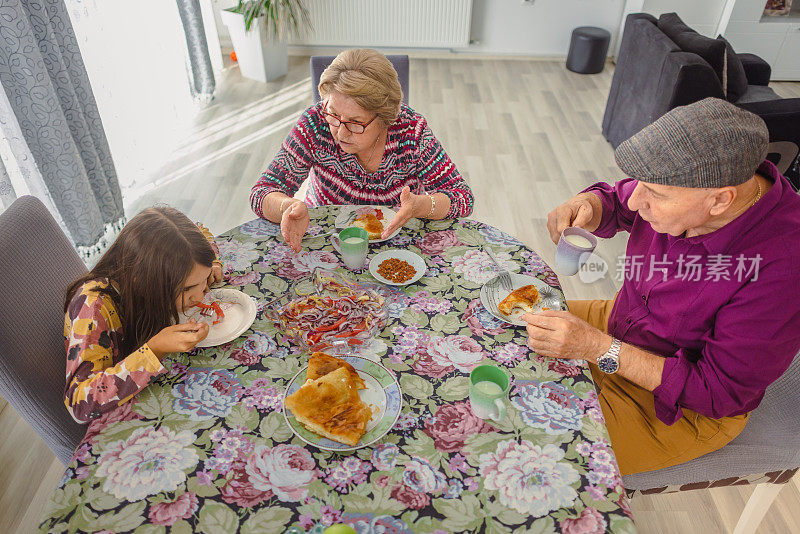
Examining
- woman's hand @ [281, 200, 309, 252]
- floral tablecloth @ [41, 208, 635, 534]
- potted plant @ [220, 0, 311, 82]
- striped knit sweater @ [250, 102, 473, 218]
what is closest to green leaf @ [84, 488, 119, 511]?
floral tablecloth @ [41, 208, 635, 534]

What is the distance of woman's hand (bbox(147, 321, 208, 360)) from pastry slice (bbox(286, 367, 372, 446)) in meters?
0.26

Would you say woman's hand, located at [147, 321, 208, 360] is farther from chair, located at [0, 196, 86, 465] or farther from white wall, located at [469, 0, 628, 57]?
white wall, located at [469, 0, 628, 57]

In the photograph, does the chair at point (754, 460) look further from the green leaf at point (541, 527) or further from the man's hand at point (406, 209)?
the man's hand at point (406, 209)

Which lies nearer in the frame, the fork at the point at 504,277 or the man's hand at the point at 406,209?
the fork at the point at 504,277

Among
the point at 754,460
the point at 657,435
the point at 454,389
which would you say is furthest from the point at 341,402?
the point at 754,460

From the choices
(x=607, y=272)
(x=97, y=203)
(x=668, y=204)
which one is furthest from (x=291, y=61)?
(x=668, y=204)

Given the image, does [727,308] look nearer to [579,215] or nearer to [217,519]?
[579,215]

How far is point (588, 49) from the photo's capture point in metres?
5.12

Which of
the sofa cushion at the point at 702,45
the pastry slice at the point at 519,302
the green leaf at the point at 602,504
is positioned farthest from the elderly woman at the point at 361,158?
the sofa cushion at the point at 702,45

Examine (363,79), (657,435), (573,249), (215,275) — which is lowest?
(657,435)

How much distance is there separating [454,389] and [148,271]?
2.46 ft

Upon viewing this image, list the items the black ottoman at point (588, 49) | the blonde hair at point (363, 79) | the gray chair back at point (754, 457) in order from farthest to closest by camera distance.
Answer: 1. the black ottoman at point (588, 49)
2. the blonde hair at point (363, 79)
3. the gray chair back at point (754, 457)

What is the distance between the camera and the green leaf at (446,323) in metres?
1.34

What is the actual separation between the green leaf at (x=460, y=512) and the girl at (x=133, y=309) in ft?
2.09
